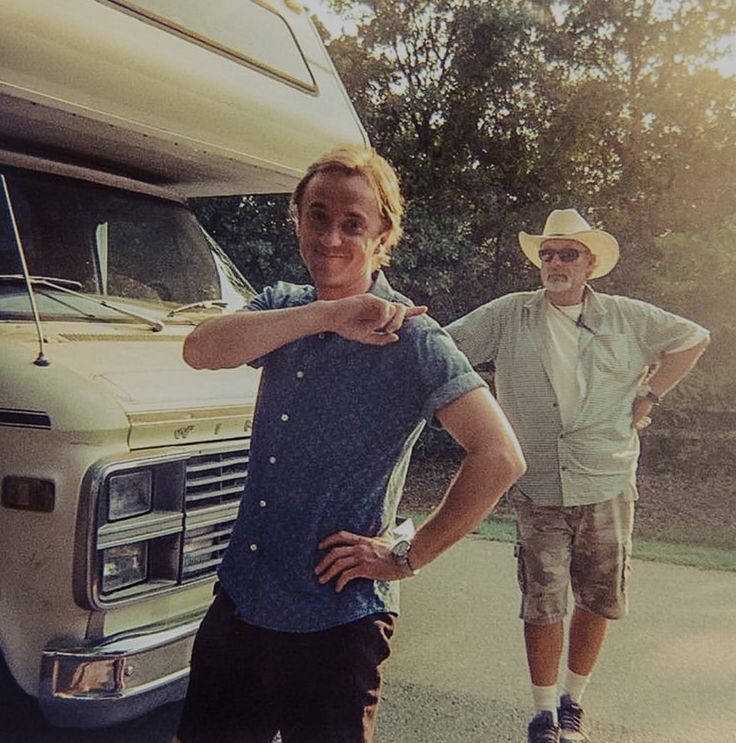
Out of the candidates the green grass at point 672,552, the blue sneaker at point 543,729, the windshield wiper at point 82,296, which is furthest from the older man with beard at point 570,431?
the green grass at point 672,552

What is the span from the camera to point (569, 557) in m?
3.46

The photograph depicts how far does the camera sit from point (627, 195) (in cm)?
1055

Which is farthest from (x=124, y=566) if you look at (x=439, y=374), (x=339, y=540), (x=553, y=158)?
(x=553, y=158)

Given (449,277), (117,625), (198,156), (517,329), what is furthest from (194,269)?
(449,277)

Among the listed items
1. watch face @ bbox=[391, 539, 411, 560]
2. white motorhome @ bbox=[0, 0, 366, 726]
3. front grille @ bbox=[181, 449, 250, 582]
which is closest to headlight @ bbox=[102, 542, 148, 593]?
white motorhome @ bbox=[0, 0, 366, 726]

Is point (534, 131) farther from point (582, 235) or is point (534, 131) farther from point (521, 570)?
point (521, 570)

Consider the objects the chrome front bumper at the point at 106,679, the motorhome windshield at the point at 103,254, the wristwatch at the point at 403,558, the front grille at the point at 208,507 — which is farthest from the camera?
the motorhome windshield at the point at 103,254

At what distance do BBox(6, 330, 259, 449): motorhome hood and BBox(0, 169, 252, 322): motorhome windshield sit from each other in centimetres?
35

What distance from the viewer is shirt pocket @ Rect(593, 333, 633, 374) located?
350 cm

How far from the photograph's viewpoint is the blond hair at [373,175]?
1931 mm

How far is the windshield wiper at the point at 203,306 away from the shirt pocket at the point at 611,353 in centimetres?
170

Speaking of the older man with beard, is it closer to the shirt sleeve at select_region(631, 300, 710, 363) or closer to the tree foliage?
the shirt sleeve at select_region(631, 300, 710, 363)

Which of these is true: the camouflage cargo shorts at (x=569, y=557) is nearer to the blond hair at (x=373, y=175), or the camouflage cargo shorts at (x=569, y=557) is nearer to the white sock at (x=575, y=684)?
the white sock at (x=575, y=684)

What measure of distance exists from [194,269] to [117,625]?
1.95 metres
